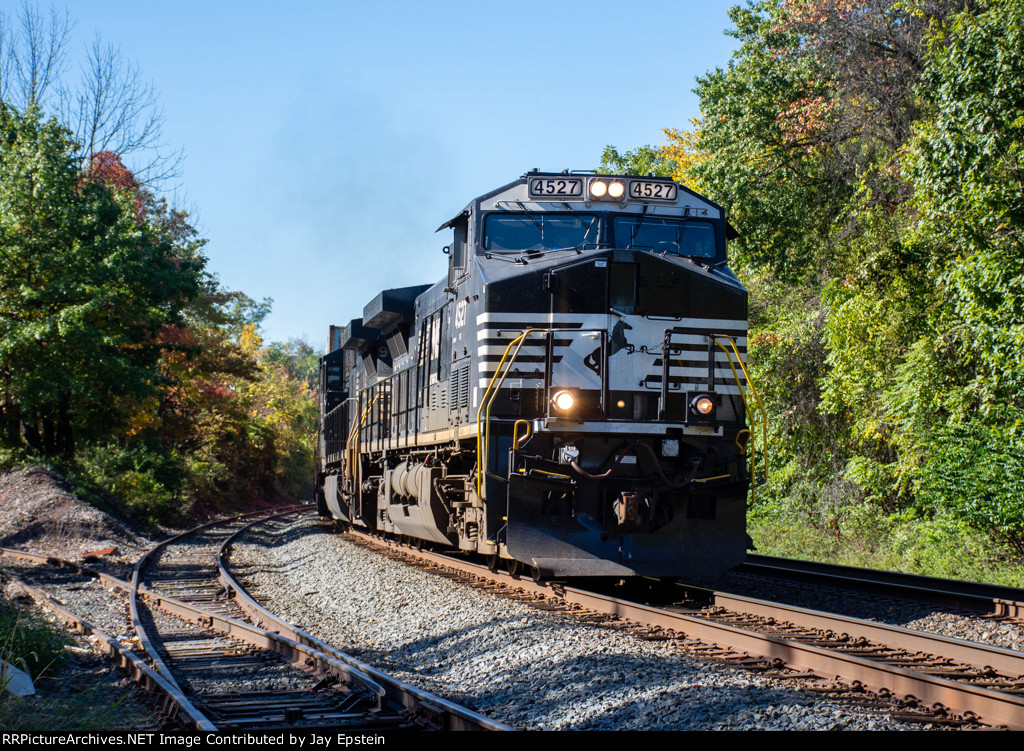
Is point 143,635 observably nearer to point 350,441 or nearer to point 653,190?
point 653,190

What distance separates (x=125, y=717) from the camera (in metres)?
5.27

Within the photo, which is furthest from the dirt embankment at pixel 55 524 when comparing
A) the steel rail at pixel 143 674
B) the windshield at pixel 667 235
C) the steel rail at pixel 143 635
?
the windshield at pixel 667 235

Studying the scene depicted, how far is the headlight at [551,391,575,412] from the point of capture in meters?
8.34

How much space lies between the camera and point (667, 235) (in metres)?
9.30

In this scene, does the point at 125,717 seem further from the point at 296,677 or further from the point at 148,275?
the point at 148,275

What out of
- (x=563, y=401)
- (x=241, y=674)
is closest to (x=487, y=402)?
(x=563, y=401)

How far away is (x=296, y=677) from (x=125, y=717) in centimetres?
127

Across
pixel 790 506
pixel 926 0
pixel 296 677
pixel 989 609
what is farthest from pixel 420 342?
pixel 926 0

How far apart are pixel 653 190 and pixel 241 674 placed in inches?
231

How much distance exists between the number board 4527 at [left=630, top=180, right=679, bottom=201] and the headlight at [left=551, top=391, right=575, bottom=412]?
2252mm

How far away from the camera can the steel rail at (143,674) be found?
16.2 ft

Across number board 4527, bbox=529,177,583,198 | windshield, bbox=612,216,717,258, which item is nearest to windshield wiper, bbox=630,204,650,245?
windshield, bbox=612,216,717,258

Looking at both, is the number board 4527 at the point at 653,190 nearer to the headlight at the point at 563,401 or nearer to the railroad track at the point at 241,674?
the headlight at the point at 563,401

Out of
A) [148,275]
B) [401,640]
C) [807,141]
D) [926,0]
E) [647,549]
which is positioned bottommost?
[401,640]
